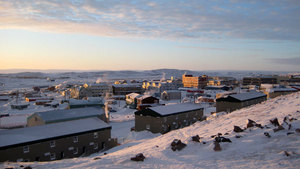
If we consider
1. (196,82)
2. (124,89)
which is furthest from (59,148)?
(196,82)

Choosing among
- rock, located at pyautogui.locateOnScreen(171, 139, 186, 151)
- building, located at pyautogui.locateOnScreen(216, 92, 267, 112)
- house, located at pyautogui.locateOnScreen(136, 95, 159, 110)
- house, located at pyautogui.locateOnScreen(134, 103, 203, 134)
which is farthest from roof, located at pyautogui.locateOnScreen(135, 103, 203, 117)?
house, located at pyautogui.locateOnScreen(136, 95, 159, 110)

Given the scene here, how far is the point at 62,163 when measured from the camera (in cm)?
932

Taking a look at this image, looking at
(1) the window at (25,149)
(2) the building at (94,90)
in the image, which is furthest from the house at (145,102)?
(1) the window at (25,149)

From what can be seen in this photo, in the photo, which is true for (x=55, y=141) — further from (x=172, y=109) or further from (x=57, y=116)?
(x=172, y=109)

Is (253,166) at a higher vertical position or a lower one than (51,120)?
higher

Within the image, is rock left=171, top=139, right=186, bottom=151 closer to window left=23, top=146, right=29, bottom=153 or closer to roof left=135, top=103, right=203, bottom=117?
window left=23, top=146, right=29, bottom=153

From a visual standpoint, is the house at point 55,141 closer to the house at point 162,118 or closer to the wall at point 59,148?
the wall at point 59,148

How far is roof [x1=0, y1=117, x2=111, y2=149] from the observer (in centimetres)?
1406

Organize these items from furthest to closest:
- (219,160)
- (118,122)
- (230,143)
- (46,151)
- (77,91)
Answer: (77,91) < (118,122) < (46,151) < (230,143) < (219,160)

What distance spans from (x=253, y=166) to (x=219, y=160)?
113 centimetres

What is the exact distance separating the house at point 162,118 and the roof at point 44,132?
6040 millimetres

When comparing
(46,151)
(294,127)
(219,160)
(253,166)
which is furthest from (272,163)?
(46,151)

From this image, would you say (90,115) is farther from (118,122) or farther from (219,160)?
(219,160)

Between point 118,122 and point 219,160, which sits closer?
point 219,160
